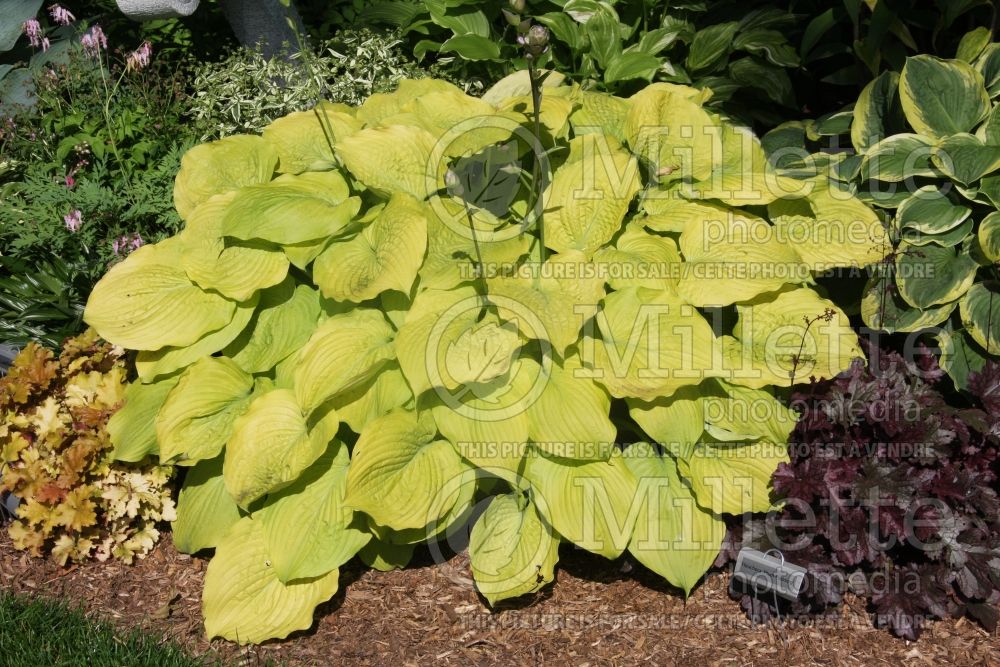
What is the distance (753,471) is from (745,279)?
0.56 m

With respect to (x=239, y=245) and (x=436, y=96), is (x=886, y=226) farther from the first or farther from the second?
(x=239, y=245)

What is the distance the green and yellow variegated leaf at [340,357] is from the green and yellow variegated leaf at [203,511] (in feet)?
1.74

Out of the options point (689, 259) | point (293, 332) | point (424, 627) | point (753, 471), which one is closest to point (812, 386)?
point (753, 471)

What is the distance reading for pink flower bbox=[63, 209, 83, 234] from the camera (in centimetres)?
336

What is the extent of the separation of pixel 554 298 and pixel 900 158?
129cm

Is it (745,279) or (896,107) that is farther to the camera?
(896,107)

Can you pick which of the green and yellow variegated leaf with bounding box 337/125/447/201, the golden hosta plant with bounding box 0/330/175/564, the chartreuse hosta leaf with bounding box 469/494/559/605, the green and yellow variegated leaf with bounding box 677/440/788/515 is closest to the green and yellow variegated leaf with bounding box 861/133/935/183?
the green and yellow variegated leaf with bounding box 677/440/788/515

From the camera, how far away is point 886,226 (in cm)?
296

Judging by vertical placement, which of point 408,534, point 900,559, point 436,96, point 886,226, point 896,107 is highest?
point 436,96

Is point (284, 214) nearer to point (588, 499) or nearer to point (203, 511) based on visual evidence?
point (203, 511)

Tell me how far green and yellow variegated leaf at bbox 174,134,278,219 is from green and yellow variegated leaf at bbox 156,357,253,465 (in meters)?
0.57

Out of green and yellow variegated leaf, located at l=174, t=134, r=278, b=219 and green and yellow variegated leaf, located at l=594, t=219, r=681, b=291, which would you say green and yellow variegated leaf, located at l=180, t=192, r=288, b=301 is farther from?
green and yellow variegated leaf, located at l=594, t=219, r=681, b=291

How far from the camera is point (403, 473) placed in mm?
2512

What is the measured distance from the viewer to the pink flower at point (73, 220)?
3361mm
